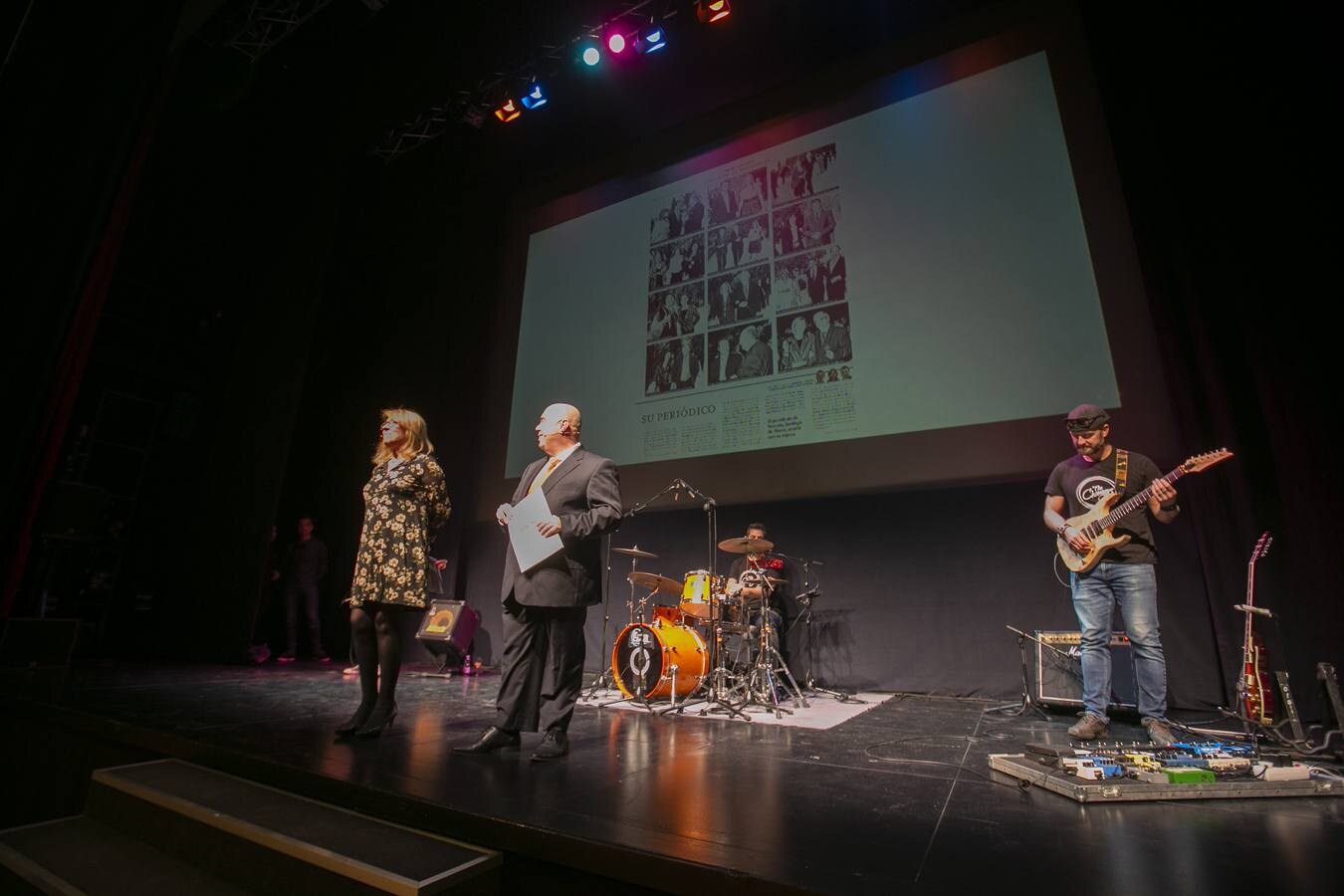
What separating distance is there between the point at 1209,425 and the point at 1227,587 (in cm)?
95

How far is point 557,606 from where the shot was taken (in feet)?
7.88

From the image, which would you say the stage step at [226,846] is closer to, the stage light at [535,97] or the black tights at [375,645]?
the black tights at [375,645]

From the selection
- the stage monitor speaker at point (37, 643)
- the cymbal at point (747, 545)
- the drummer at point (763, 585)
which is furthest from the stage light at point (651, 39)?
the stage monitor speaker at point (37, 643)

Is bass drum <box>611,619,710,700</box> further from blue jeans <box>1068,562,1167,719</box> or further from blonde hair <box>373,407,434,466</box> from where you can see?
blue jeans <box>1068,562,1167,719</box>

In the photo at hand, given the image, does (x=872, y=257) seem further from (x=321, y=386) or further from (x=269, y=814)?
(x=321, y=386)

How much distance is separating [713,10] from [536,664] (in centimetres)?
579

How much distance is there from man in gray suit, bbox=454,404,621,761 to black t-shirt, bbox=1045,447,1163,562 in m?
2.34

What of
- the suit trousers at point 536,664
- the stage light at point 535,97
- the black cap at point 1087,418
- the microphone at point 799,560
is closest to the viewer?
the suit trousers at point 536,664

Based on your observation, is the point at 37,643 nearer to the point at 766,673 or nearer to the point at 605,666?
the point at 605,666

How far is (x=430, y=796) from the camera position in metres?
1.73

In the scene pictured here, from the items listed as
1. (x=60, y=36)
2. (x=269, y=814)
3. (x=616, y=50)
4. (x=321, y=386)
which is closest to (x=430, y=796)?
(x=269, y=814)

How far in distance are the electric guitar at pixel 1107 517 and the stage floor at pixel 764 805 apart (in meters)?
0.86

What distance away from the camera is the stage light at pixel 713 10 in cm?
559

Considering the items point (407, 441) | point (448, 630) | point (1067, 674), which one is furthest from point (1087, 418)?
point (448, 630)
